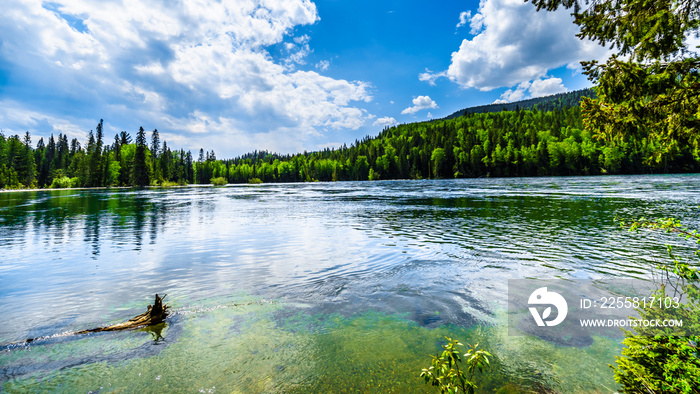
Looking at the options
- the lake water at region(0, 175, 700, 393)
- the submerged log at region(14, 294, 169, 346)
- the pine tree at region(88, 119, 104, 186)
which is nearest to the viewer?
the lake water at region(0, 175, 700, 393)

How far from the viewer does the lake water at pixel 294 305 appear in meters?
5.08

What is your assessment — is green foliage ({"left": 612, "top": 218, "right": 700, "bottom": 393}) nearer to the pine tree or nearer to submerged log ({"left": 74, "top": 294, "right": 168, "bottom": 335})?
submerged log ({"left": 74, "top": 294, "right": 168, "bottom": 335})

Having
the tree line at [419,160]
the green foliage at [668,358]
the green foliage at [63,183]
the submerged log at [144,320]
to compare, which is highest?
the tree line at [419,160]

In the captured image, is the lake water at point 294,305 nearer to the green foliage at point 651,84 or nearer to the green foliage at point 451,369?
the green foliage at point 451,369

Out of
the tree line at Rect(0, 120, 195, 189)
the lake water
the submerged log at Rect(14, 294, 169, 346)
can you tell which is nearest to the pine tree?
the tree line at Rect(0, 120, 195, 189)

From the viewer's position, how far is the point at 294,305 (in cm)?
816

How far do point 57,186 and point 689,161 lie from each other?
714ft

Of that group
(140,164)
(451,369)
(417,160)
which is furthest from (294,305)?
(417,160)

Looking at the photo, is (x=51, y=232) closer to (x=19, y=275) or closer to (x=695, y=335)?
(x=19, y=275)

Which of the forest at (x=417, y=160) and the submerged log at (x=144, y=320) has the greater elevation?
the forest at (x=417, y=160)

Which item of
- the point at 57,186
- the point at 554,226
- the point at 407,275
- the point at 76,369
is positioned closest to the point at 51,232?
the point at 76,369

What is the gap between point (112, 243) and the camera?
651 inches

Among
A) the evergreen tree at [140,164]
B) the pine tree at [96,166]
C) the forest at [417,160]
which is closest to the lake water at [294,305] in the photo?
the forest at [417,160]

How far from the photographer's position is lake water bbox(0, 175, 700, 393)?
200 inches
